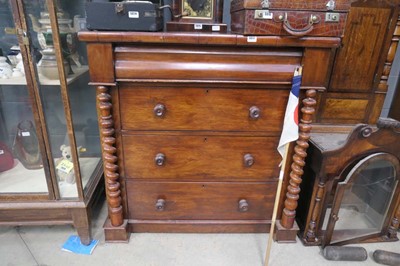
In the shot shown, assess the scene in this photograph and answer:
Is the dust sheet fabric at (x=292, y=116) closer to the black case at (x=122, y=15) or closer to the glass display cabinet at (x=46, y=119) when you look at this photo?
the black case at (x=122, y=15)

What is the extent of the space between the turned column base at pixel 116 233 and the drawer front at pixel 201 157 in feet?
0.95

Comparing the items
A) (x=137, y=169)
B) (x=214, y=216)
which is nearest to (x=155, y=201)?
(x=137, y=169)

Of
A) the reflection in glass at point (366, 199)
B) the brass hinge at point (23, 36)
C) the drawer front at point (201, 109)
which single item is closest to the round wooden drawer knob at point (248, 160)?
the drawer front at point (201, 109)

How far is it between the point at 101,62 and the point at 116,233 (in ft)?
2.84

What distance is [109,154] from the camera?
1.28 metres

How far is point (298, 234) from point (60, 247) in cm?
126

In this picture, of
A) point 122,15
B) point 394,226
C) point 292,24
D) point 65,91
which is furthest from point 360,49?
point 65,91

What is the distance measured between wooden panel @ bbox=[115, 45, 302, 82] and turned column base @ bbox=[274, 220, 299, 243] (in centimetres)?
79

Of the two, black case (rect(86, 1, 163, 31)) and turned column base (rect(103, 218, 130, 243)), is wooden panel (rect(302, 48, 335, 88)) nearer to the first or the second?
black case (rect(86, 1, 163, 31))

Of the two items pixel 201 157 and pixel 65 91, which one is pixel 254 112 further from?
pixel 65 91

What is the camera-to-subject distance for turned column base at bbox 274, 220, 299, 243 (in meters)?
1.48

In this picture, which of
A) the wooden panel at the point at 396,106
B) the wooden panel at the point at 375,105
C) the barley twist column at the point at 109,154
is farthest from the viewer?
the wooden panel at the point at 396,106

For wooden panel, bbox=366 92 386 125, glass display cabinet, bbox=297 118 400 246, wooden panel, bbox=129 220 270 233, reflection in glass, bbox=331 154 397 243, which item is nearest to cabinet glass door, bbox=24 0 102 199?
wooden panel, bbox=129 220 270 233

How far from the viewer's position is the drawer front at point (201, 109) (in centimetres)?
123
